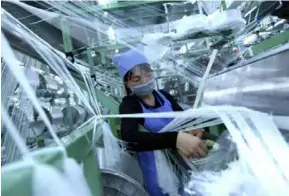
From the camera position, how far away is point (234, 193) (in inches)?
26.2

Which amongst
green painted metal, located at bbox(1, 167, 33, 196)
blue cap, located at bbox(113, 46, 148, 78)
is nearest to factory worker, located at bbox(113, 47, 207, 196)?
blue cap, located at bbox(113, 46, 148, 78)

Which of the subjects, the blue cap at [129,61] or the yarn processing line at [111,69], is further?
the blue cap at [129,61]

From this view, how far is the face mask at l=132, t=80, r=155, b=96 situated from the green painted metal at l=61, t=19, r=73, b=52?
37 centimetres

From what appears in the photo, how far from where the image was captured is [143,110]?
4.12 ft

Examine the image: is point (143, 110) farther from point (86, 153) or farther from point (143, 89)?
point (86, 153)

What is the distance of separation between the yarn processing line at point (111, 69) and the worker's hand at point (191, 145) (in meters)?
0.03

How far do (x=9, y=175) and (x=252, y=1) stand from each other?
136cm

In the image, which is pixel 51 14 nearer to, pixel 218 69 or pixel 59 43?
pixel 59 43

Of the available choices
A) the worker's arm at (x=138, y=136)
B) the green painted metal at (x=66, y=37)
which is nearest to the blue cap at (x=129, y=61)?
the worker's arm at (x=138, y=136)

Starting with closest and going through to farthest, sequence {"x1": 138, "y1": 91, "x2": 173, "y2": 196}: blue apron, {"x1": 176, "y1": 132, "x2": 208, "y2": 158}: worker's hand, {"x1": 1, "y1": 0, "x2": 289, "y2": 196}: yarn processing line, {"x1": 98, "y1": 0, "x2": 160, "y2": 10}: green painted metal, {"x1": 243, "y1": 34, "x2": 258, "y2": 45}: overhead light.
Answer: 1. {"x1": 1, "y1": 0, "x2": 289, "y2": 196}: yarn processing line
2. {"x1": 176, "y1": 132, "x2": 208, "y2": 158}: worker's hand
3. {"x1": 138, "y1": 91, "x2": 173, "y2": 196}: blue apron
4. {"x1": 98, "y1": 0, "x2": 160, "y2": 10}: green painted metal
5. {"x1": 243, "y1": 34, "x2": 258, "y2": 45}: overhead light

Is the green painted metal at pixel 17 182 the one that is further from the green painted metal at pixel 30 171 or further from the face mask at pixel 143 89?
the face mask at pixel 143 89

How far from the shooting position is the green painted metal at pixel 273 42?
1.42 metres

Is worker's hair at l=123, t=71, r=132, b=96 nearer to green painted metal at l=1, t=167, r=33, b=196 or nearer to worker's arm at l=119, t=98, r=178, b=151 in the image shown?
worker's arm at l=119, t=98, r=178, b=151

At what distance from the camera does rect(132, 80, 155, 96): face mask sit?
4.27 ft
